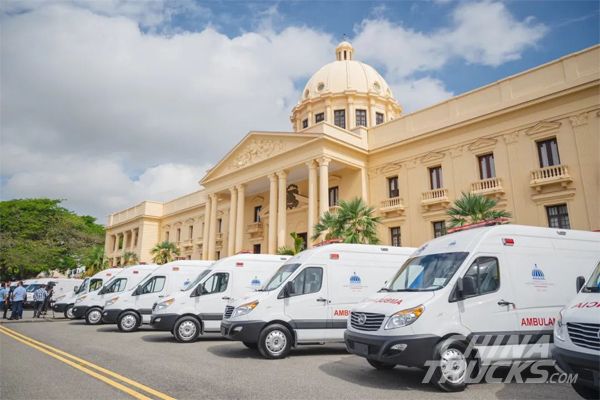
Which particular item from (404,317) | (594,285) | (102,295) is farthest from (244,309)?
(102,295)

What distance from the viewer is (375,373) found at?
22.7ft

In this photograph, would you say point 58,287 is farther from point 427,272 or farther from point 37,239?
point 427,272

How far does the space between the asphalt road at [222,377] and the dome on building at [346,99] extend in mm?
30334

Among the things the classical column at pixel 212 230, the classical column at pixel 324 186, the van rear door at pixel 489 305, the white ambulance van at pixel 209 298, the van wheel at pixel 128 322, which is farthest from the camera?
the classical column at pixel 212 230

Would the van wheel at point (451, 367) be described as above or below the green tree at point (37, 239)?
below

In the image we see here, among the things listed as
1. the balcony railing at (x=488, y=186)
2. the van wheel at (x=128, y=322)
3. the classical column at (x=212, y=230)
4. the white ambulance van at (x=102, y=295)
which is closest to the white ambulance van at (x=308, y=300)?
the van wheel at (x=128, y=322)

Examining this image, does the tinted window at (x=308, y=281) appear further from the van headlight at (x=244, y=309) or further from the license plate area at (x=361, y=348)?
the license plate area at (x=361, y=348)

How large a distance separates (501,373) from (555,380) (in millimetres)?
814

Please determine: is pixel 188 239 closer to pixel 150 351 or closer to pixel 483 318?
pixel 150 351

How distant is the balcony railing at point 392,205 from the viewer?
77.3 feet

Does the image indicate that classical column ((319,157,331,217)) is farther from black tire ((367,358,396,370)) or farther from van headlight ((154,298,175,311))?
black tire ((367,358,396,370))

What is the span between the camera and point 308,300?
9117mm

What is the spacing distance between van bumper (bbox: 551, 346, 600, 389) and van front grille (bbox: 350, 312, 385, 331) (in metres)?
2.32

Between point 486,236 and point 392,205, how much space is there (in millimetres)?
17612
